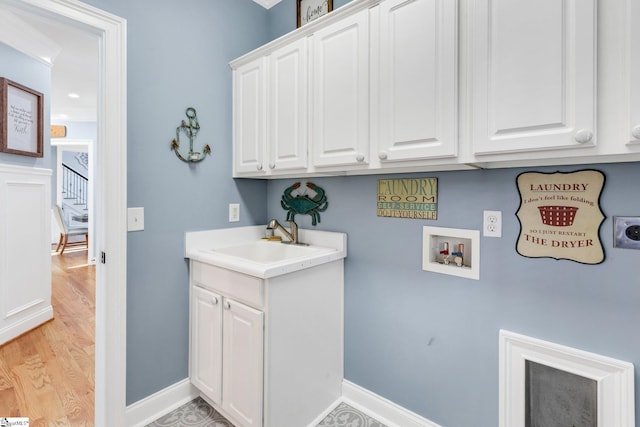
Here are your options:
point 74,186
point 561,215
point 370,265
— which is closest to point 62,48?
point 370,265

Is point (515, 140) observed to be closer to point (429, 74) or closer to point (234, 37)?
point (429, 74)

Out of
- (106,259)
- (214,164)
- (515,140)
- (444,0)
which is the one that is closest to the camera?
(515,140)

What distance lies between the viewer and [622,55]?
35.2 inches

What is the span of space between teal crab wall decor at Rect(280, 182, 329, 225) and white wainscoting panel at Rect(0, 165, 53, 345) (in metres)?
2.38

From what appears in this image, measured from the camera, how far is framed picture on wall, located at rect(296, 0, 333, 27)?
1927 millimetres

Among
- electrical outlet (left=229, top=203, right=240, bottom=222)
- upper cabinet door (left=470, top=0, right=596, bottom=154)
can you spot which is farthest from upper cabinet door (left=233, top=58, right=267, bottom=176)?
upper cabinet door (left=470, top=0, right=596, bottom=154)

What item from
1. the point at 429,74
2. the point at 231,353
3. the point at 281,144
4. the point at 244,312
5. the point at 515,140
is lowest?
the point at 231,353

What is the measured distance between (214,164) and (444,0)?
153cm

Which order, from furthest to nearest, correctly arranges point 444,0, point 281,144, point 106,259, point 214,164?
point 214,164 → point 281,144 → point 106,259 → point 444,0

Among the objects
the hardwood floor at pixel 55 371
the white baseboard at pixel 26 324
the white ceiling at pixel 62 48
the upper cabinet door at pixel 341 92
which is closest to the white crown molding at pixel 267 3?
the white ceiling at pixel 62 48

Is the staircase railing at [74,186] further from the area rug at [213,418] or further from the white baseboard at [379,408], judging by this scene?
the white baseboard at [379,408]

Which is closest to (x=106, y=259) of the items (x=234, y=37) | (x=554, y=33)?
(x=234, y=37)

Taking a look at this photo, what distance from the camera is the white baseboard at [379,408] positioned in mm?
1623

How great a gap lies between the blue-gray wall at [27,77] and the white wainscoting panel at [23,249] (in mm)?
80
